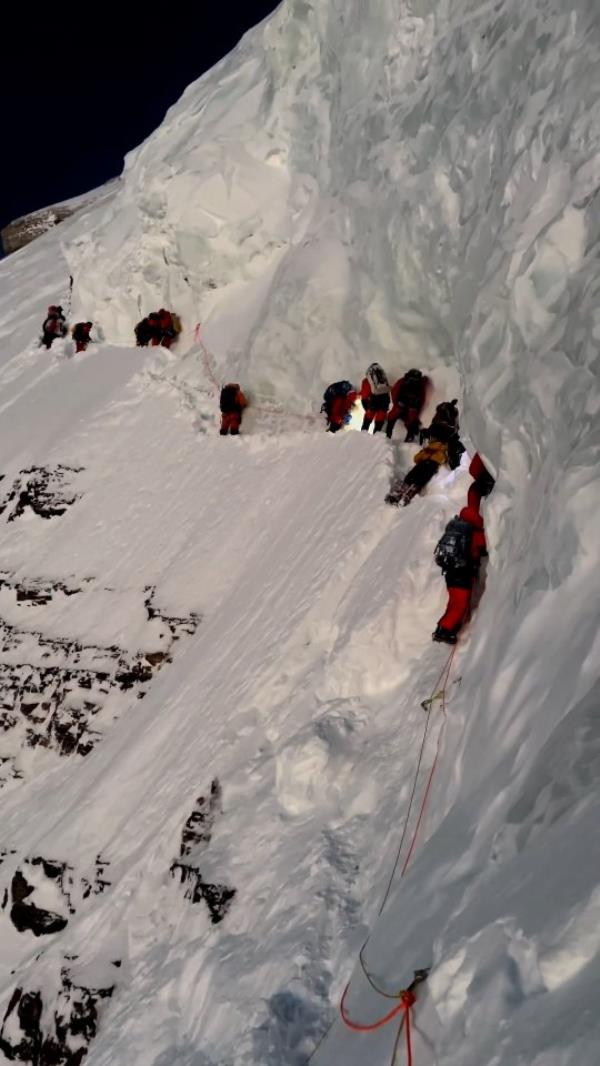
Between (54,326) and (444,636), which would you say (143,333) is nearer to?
(54,326)

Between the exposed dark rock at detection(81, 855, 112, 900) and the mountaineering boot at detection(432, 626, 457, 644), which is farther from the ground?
the mountaineering boot at detection(432, 626, 457, 644)

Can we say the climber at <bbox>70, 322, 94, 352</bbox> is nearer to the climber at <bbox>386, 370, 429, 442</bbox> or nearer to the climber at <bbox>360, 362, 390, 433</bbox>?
the climber at <bbox>360, 362, 390, 433</bbox>

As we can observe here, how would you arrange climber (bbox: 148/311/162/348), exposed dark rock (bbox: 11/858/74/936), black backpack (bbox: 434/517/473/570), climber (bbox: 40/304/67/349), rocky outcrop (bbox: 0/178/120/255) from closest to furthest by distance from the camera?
black backpack (bbox: 434/517/473/570) → exposed dark rock (bbox: 11/858/74/936) → climber (bbox: 148/311/162/348) → climber (bbox: 40/304/67/349) → rocky outcrop (bbox: 0/178/120/255)

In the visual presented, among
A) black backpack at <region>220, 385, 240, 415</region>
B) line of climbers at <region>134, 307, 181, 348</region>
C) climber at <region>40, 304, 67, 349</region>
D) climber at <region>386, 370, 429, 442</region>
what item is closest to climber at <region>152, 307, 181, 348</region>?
line of climbers at <region>134, 307, 181, 348</region>

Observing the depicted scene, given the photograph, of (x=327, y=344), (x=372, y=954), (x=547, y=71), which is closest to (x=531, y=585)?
(x=372, y=954)

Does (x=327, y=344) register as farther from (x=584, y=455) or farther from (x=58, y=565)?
(x=584, y=455)

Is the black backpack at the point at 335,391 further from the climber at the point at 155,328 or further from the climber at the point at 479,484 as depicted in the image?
the climber at the point at 155,328
